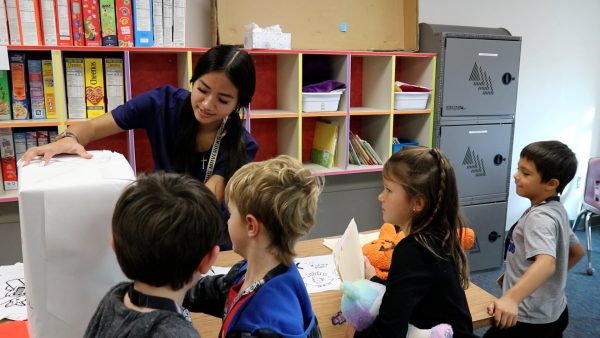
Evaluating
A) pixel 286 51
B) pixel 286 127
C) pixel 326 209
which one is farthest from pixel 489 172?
pixel 286 51

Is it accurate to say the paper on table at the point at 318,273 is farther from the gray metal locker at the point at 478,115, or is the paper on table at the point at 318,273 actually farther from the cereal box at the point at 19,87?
the gray metal locker at the point at 478,115

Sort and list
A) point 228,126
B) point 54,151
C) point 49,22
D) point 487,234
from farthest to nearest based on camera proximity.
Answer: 1. point 487,234
2. point 49,22
3. point 228,126
4. point 54,151

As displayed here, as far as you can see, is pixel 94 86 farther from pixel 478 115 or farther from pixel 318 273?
pixel 478 115

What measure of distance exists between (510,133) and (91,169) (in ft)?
10.5

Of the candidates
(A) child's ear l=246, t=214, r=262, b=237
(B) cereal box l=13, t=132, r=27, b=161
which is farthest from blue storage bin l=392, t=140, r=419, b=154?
(A) child's ear l=246, t=214, r=262, b=237

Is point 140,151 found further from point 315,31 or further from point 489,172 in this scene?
point 489,172

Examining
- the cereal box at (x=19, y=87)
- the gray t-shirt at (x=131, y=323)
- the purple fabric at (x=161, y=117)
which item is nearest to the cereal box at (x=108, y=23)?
the cereal box at (x=19, y=87)

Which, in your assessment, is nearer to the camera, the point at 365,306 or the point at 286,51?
the point at 365,306

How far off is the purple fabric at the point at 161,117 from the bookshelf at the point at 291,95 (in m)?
0.86

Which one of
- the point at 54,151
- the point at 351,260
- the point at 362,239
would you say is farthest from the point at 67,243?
the point at 362,239

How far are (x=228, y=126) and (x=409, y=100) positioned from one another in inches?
70.6

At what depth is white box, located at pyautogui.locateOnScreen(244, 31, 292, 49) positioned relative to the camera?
262 centimetres

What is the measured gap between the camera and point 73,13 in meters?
2.33

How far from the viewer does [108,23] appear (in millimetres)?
2381
